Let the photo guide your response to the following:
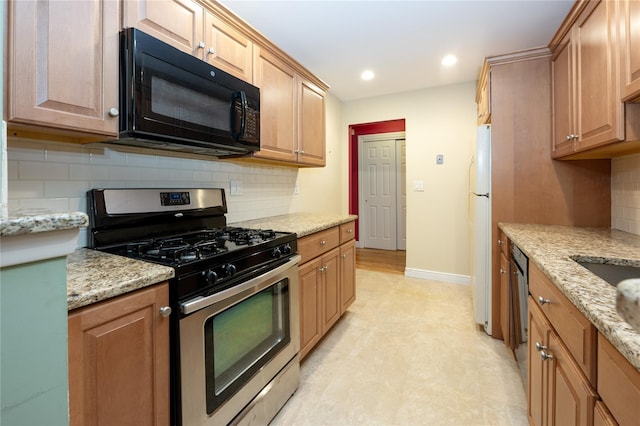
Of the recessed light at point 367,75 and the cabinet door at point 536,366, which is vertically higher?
the recessed light at point 367,75

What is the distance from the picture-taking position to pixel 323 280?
2086 mm

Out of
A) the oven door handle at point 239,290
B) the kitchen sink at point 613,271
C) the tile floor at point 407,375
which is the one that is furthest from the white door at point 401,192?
the kitchen sink at point 613,271

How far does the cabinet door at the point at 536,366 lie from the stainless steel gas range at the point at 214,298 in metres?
1.10

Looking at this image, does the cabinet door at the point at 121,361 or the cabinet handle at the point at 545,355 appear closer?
the cabinet door at the point at 121,361

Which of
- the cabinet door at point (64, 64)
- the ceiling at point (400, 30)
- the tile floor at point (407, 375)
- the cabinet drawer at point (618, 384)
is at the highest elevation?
the ceiling at point (400, 30)

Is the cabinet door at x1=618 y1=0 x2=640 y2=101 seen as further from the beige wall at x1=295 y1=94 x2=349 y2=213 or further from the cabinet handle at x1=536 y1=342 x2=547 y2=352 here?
→ the beige wall at x1=295 y1=94 x2=349 y2=213

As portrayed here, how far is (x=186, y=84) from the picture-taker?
1.39 m

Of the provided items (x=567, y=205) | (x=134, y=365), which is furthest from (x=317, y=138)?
(x=134, y=365)

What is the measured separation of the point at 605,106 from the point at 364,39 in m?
1.70

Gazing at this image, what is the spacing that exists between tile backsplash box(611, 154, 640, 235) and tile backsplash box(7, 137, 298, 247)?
2.45 meters

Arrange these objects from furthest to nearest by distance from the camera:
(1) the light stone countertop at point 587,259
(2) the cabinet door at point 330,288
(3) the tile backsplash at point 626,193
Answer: (2) the cabinet door at point 330,288, (3) the tile backsplash at point 626,193, (1) the light stone countertop at point 587,259

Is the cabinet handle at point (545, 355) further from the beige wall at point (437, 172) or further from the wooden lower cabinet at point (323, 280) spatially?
the beige wall at point (437, 172)

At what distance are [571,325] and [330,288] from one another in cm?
151

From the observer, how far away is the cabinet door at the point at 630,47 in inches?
46.6
